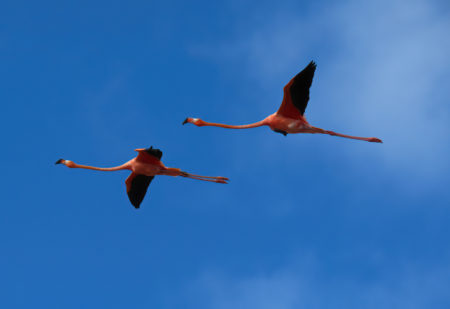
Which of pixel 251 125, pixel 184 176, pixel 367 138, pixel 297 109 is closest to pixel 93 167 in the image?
pixel 184 176

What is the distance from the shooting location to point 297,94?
20984 millimetres

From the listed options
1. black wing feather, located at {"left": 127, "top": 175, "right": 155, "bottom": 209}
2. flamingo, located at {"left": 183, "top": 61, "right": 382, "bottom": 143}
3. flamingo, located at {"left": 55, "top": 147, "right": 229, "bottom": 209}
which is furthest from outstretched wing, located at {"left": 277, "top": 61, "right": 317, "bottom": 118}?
black wing feather, located at {"left": 127, "top": 175, "right": 155, "bottom": 209}

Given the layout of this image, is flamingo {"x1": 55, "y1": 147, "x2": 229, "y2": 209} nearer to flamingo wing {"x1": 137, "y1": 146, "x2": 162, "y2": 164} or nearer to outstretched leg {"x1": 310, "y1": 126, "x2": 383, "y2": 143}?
flamingo wing {"x1": 137, "y1": 146, "x2": 162, "y2": 164}

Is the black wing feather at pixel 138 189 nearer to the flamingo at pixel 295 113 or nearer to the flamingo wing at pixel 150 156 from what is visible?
the flamingo wing at pixel 150 156

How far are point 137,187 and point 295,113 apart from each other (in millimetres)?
6807

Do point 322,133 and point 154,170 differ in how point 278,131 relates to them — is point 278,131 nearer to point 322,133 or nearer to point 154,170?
point 322,133

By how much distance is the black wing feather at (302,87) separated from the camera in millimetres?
20291

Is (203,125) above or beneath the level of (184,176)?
above

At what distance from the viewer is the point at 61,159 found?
2411 centimetres

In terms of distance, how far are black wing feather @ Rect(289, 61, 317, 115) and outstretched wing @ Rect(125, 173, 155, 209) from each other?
6586mm

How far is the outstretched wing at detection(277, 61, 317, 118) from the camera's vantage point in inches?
802

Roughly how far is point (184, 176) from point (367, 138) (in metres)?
6.78

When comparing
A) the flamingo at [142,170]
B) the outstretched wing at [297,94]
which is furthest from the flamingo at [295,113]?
the flamingo at [142,170]

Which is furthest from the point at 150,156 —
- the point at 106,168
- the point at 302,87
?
the point at 302,87
